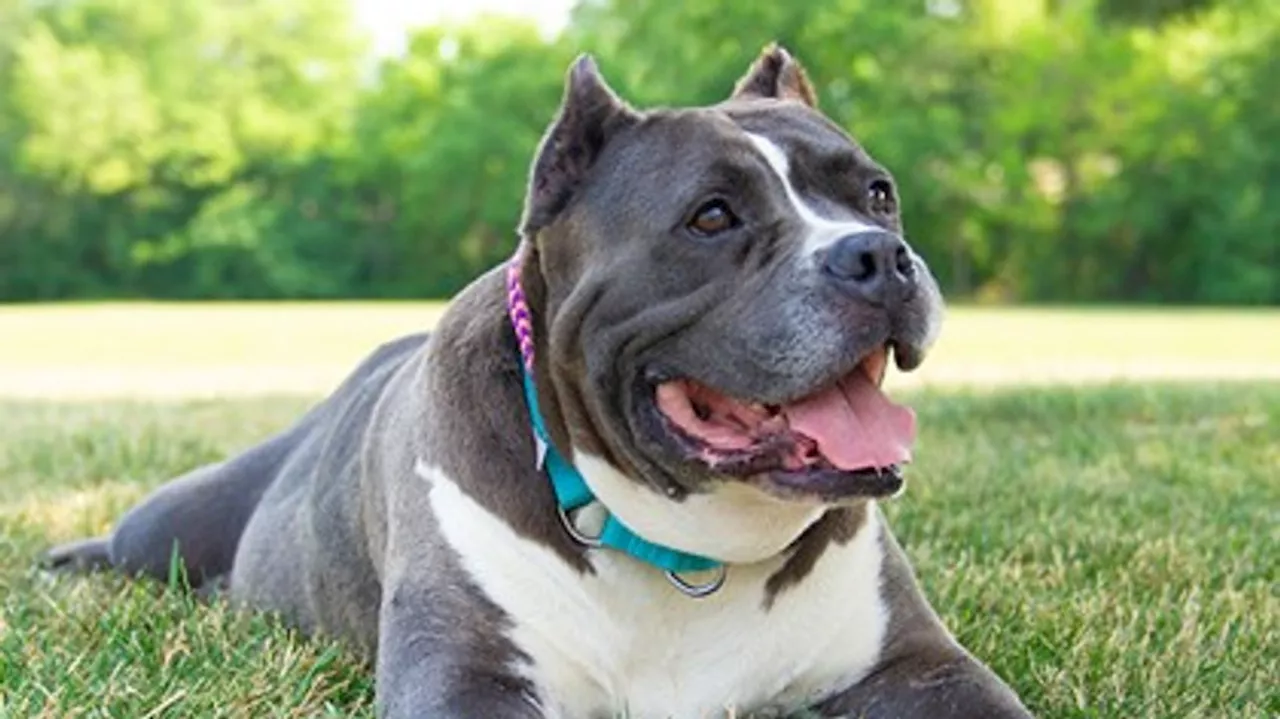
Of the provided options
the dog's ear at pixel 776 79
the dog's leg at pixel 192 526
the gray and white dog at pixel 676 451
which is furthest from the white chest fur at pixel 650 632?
the dog's leg at pixel 192 526

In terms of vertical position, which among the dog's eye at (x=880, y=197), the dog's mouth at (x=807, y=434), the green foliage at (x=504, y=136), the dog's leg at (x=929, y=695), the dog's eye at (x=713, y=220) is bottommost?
the green foliage at (x=504, y=136)

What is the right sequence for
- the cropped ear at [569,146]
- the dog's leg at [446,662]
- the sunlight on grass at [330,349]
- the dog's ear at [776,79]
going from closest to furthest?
the dog's leg at [446,662] < the cropped ear at [569,146] < the dog's ear at [776,79] < the sunlight on grass at [330,349]

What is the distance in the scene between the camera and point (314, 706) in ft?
9.89

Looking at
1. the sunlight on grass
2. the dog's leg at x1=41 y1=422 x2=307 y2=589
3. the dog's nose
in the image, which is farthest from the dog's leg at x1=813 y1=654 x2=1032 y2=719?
the sunlight on grass

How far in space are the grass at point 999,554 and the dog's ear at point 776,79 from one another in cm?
121

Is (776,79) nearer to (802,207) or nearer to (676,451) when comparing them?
(802,207)

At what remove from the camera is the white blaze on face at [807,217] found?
9.05 feet

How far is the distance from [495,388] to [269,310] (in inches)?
1214

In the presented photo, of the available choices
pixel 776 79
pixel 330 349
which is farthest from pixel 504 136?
pixel 776 79

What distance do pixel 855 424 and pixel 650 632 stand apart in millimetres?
535

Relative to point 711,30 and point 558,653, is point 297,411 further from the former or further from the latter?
point 711,30

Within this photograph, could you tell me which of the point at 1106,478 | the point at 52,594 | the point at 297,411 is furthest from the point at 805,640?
the point at 297,411

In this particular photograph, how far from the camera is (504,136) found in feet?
148

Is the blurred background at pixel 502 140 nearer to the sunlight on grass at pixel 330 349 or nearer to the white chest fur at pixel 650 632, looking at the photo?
the sunlight on grass at pixel 330 349
